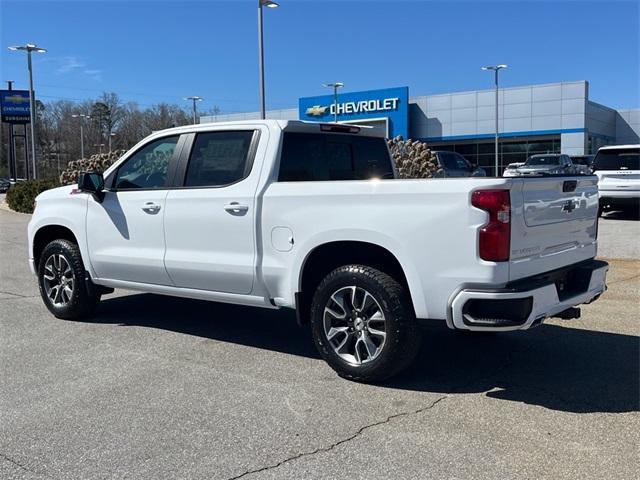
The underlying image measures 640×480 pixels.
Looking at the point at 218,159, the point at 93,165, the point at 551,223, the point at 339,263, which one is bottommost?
the point at 339,263

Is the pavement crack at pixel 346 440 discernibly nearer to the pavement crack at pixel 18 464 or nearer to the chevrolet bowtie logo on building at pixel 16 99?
the pavement crack at pixel 18 464

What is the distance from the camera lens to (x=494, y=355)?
5477mm

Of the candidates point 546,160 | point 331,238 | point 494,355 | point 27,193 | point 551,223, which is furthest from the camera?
point 27,193

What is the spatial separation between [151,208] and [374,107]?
4916cm

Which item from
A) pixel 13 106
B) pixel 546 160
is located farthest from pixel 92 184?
pixel 13 106

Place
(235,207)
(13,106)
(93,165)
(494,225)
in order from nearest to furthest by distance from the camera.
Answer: (494,225) → (235,207) → (93,165) → (13,106)

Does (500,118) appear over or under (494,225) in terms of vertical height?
over

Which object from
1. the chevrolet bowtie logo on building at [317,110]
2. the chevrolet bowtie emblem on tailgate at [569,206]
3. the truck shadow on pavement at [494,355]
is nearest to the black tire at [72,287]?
the truck shadow on pavement at [494,355]

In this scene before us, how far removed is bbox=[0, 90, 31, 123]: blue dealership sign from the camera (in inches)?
1775

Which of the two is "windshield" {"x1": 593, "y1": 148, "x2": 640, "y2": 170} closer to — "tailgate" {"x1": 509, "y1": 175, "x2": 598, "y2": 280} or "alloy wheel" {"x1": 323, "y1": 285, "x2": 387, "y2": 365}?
"tailgate" {"x1": 509, "y1": 175, "x2": 598, "y2": 280}

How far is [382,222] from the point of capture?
450 cm

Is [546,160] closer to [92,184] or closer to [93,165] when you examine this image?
[93,165]

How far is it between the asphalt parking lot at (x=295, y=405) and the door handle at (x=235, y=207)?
1.25m

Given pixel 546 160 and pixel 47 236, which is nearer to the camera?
pixel 47 236
